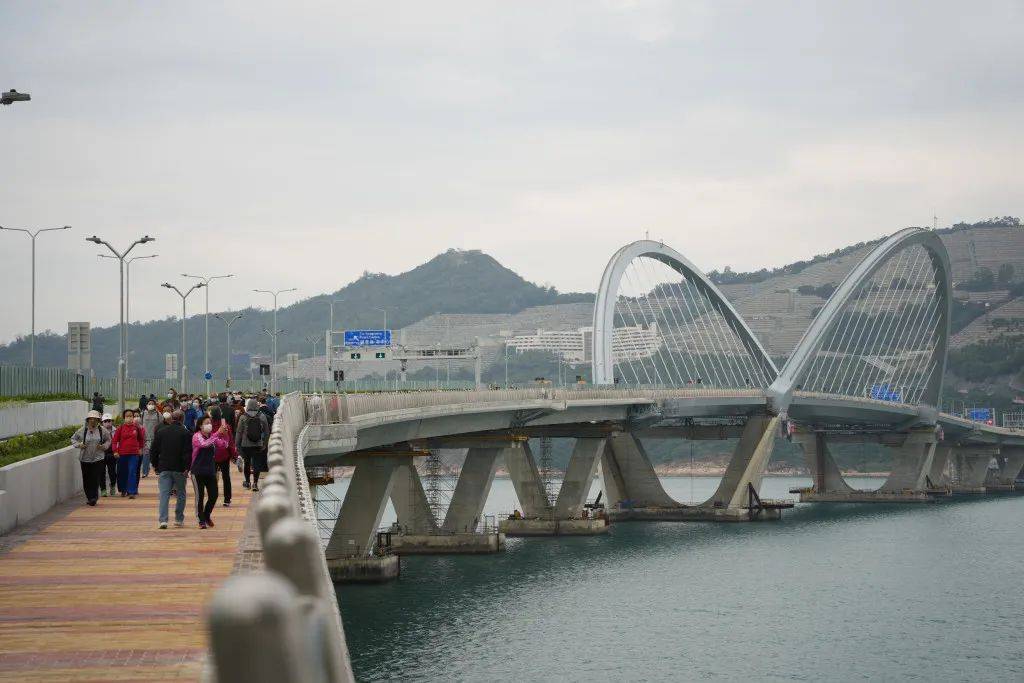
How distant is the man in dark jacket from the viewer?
71.9 feet

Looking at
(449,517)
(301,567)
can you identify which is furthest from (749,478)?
(301,567)

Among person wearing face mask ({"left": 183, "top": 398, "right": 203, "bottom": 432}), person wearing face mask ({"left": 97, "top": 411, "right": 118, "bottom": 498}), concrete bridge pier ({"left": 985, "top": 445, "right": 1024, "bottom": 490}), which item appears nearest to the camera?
person wearing face mask ({"left": 97, "top": 411, "right": 118, "bottom": 498})

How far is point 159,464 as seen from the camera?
866 inches

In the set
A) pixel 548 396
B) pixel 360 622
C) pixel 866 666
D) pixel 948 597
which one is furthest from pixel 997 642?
pixel 548 396

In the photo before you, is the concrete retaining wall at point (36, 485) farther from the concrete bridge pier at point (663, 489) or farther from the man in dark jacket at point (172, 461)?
the concrete bridge pier at point (663, 489)

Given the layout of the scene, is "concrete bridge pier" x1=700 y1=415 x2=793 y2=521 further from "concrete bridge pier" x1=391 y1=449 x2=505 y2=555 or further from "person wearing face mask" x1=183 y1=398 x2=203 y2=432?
"person wearing face mask" x1=183 y1=398 x2=203 y2=432

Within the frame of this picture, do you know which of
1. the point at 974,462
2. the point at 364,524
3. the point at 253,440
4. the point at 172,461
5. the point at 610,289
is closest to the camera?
the point at 172,461

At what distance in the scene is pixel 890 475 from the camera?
13688cm

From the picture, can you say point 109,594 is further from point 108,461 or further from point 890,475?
point 890,475

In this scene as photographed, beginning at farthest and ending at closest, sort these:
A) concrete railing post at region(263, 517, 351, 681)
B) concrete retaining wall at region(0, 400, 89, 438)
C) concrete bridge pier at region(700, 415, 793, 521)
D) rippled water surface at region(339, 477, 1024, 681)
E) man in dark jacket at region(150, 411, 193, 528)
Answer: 1. concrete bridge pier at region(700, 415, 793, 521)
2. rippled water surface at region(339, 477, 1024, 681)
3. concrete retaining wall at region(0, 400, 89, 438)
4. man in dark jacket at region(150, 411, 193, 528)
5. concrete railing post at region(263, 517, 351, 681)

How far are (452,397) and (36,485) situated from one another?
38887mm

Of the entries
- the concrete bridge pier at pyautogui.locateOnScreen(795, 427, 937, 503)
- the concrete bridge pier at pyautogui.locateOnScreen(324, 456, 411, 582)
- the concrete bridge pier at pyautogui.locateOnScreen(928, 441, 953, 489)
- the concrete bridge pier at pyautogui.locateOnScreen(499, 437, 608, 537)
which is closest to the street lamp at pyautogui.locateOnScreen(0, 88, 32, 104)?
the concrete bridge pier at pyautogui.locateOnScreen(324, 456, 411, 582)

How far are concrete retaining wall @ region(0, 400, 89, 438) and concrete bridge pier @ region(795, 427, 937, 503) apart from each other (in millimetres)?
94151

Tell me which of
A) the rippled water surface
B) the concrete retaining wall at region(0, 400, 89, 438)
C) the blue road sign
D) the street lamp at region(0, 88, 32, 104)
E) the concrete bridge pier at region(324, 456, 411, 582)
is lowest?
the rippled water surface
